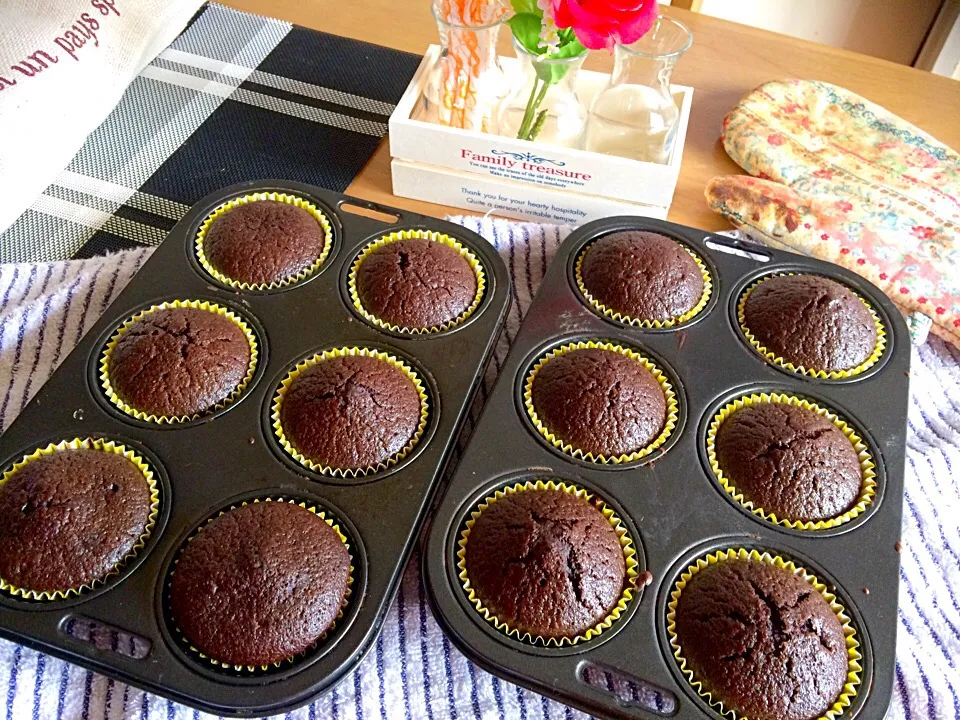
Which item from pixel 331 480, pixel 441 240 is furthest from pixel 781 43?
pixel 331 480

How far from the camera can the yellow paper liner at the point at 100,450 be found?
35.2 inches

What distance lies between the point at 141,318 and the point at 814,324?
1.00 metres

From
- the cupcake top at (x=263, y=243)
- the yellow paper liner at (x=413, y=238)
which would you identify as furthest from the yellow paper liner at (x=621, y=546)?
the cupcake top at (x=263, y=243)

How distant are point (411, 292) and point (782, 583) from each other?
25.3 inches

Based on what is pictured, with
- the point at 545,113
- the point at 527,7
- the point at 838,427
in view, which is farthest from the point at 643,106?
the point at 838,427

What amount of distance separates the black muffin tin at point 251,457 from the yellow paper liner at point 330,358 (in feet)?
0.04

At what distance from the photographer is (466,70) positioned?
132 cm

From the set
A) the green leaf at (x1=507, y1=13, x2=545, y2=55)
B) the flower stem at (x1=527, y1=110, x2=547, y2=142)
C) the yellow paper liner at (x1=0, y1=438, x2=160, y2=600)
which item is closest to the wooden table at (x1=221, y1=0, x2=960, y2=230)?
the flower stem at (x1=527, y1=110, x2=547, y2=142)

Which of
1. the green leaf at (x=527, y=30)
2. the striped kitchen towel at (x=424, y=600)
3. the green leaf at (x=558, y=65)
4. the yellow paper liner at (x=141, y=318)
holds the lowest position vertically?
the striped kitchen towel at (x=424, y=600)

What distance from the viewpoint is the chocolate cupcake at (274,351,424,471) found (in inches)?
40.3

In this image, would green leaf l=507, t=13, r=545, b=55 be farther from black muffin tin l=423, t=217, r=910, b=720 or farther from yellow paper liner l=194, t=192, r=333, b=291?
yellow paper liner l=194, t=192, r=333, b=291

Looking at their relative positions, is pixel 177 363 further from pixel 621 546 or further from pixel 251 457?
pixel 621 546

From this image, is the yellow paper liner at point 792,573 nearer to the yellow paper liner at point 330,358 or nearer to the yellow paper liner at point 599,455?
the yellow paper liner at point 599,455

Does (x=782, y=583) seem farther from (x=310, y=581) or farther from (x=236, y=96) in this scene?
(x=236, y=96)
